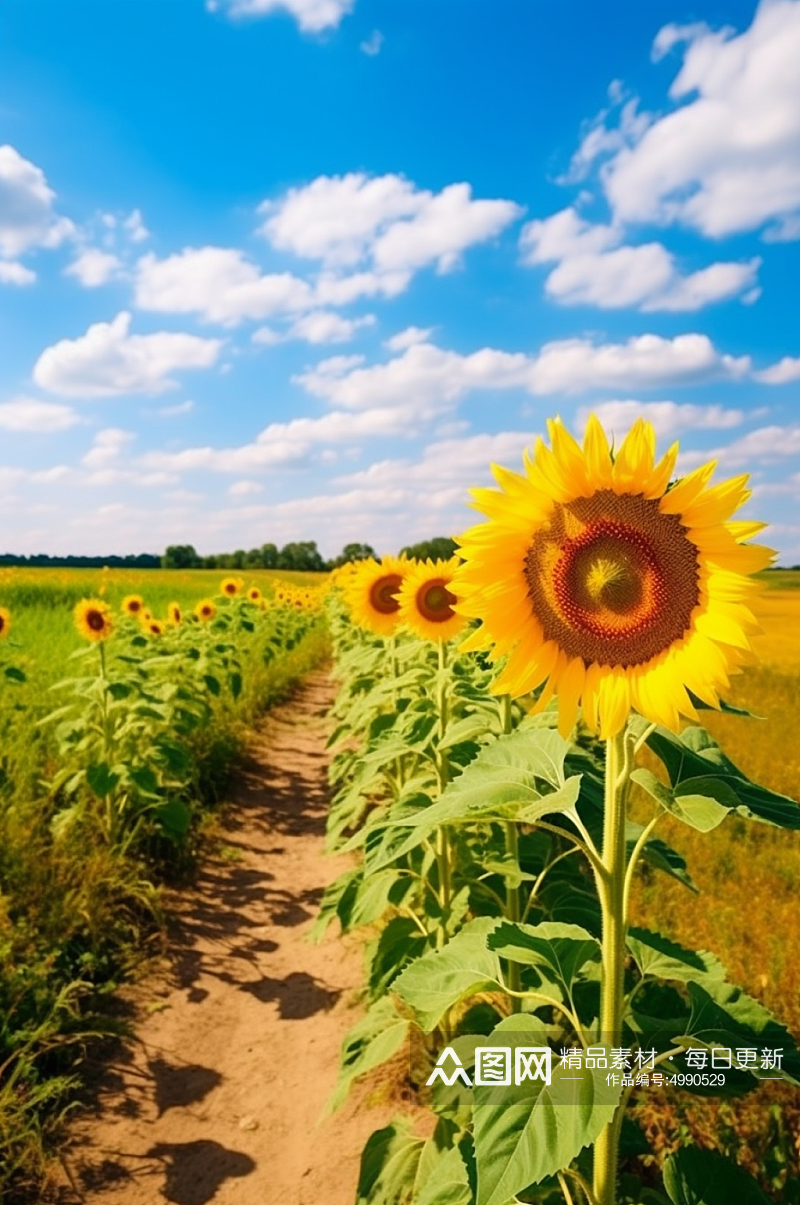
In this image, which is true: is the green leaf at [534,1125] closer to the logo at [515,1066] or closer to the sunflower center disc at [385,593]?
the logo at [515,1066]

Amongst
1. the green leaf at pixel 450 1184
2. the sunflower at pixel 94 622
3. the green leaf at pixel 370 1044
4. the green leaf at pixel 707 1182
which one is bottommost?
the green leaf at pixel 370 1044

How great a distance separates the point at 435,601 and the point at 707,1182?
265cm

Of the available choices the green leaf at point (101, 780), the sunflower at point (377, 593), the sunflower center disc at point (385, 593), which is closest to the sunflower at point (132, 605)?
the green leaf at point (101, 780)

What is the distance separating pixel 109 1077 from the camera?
3.86 meters

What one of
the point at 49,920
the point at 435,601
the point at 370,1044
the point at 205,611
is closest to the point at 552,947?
the point at 370,1044

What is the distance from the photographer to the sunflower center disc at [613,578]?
180cm

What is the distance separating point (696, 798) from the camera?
170 centimetres

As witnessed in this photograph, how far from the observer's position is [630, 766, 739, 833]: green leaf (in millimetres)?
1609

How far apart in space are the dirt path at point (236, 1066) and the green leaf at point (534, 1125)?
198 centimetres

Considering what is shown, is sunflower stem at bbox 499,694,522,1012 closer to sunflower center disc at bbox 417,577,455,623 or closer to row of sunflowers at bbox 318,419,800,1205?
row of sunflowers at bbox 318,419,800,1205

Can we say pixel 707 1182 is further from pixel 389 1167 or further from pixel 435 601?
pixel 435 601

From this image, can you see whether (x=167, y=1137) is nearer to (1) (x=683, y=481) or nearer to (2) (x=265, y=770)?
(1) (x=683, y=481)

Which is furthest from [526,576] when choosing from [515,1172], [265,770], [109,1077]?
[265,770]

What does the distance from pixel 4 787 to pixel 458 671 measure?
10.8 feet
